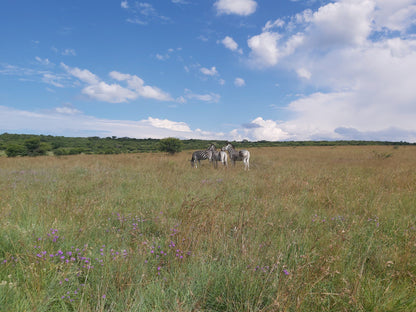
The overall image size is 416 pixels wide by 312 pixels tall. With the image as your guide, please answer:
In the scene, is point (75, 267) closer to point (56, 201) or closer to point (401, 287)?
point (56, 201)

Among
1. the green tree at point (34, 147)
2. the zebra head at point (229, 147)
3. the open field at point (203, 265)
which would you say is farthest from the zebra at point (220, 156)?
the green tree at point (34, 147)

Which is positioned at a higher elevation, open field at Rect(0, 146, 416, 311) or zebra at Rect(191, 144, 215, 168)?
zebra at Rect(191, 144, 215, 168)

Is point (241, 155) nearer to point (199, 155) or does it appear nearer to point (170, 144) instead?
point (199, 155)

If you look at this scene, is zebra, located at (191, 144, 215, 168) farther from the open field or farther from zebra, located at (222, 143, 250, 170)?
the open field

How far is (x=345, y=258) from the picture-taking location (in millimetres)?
2428

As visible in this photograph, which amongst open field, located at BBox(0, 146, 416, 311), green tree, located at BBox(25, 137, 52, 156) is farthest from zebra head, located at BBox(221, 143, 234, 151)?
green tree, located at BBox(25, 137, 52, 156)

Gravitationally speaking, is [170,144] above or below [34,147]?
above

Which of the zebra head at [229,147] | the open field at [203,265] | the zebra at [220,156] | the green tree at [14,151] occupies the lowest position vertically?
the green tree at [14,151]

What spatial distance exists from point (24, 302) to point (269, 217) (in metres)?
3.29

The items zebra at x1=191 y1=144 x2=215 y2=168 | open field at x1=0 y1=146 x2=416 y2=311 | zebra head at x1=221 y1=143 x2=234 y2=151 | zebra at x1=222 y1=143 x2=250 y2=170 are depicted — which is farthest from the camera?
zebra head at x1=221 y1=143 x2=234 y2=151

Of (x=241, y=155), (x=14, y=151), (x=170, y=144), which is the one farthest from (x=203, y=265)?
(x=14, y=151)

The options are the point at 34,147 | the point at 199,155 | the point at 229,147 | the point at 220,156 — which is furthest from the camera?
the point at 34,147

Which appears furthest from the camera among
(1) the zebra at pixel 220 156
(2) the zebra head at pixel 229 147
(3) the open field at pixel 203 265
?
(2) the zebra head at pixel 229 147

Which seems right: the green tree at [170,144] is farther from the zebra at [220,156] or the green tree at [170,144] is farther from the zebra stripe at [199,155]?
the zebra at [220,156]
